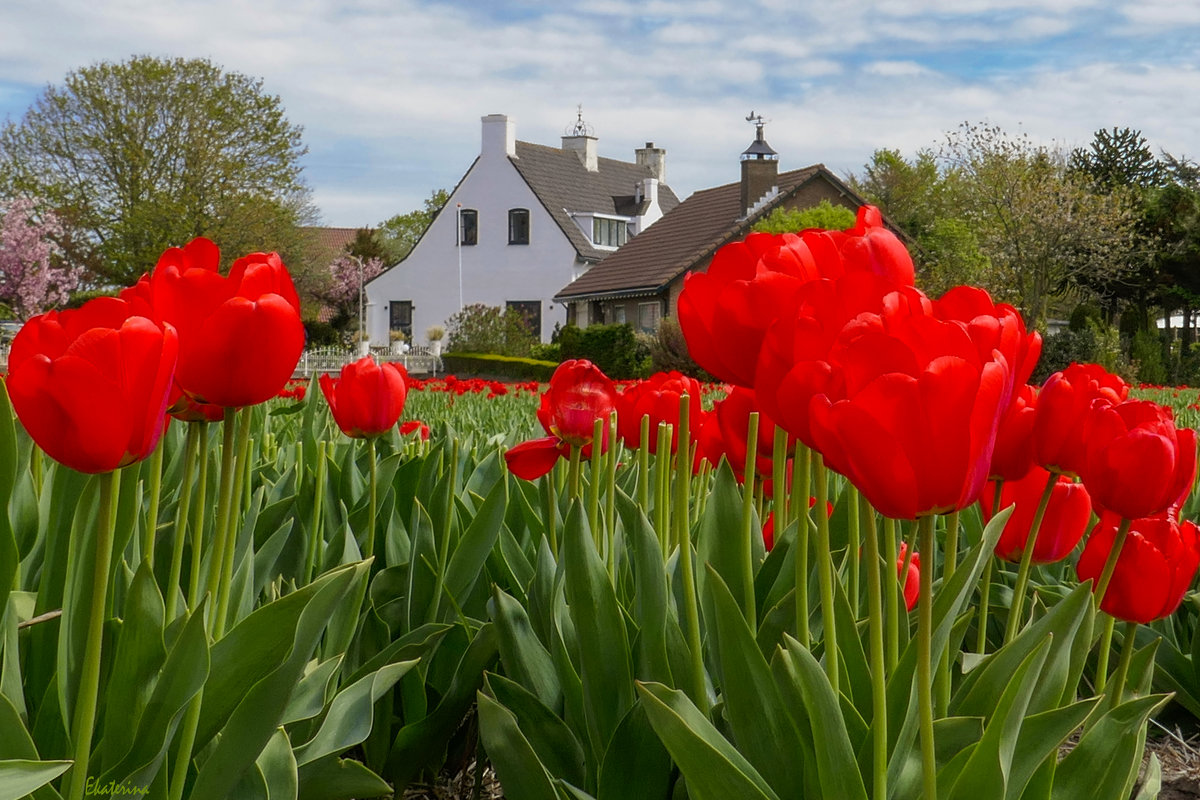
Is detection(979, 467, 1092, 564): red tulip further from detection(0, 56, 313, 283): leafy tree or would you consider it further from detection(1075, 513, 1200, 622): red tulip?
detection(0, 56, 313, 283): leafy tree

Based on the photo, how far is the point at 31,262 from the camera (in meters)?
36.1

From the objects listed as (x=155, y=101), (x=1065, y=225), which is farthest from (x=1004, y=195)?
(x=155, y=101)

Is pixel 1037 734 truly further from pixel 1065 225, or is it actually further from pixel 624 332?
pixel 1065 225

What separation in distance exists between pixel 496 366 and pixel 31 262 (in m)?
18.8

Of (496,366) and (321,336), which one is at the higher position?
(321,336)

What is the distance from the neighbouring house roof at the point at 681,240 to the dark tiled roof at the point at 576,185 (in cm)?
188

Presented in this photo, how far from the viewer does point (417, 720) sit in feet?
5.13

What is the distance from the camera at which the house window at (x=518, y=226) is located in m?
34.5

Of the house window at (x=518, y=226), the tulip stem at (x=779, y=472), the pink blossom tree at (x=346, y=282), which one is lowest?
the tulip stem at (x=779, y=472)

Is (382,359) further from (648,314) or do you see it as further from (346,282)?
(346,282)

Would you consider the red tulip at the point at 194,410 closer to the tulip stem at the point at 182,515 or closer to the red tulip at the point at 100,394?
the tulip stem at the point at 182,515

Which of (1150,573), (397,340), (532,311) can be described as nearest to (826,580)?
(1150,573)

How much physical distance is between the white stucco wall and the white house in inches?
1.2

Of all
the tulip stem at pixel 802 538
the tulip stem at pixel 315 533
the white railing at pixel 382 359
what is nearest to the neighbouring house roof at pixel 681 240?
the white railing at pixel 382 359
